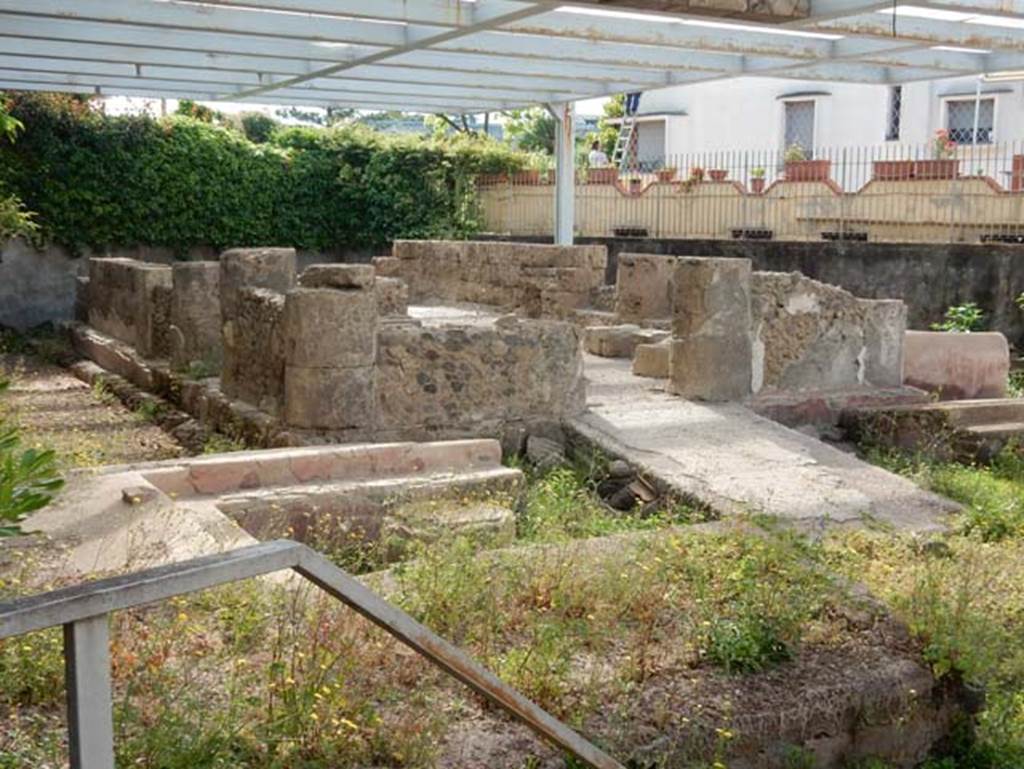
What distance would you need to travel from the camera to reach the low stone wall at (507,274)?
45.8ft

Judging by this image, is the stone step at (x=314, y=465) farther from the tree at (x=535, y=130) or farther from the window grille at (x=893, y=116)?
the tree at (x=535, y=130)

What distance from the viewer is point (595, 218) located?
758 inches

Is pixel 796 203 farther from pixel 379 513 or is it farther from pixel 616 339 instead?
pixel 379 513

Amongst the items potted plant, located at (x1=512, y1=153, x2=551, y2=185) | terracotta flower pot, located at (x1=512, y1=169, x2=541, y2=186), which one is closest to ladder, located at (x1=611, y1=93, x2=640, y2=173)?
potted plant, located at (x1=512, y1=153, x2=551, y2=185)

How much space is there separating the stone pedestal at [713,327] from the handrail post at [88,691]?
7.37m

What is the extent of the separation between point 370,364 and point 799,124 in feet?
72.3

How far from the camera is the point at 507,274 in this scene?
575 inches

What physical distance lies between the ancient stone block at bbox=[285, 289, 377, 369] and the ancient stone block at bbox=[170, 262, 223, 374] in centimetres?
353

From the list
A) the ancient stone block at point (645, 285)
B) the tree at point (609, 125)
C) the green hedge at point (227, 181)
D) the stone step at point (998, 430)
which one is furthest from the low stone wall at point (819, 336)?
the tree at point (609, 125)

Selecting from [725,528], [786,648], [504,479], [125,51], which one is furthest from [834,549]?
[125,51]

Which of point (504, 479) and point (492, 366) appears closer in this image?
point (504, 479)

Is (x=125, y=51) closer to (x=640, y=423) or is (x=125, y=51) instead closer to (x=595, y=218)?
(x=640, y=423)

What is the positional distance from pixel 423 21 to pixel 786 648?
6.98 meters

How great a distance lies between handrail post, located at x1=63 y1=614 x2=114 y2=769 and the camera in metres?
2.07
